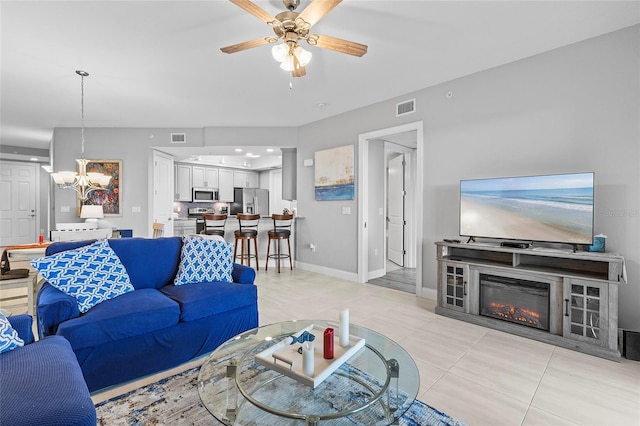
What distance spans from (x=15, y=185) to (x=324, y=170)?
8.44 m

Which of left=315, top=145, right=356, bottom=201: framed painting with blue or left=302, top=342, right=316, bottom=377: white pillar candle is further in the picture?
left=315, top=145, right=356, bottom=201: framed painting with blue

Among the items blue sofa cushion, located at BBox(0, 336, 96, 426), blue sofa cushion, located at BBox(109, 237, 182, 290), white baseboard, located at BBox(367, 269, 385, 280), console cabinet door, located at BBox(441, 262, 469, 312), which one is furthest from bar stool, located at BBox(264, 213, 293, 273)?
blue sofa cushion, located at BBox(0, 336, 96, 426)

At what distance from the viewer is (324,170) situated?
5.23 metres

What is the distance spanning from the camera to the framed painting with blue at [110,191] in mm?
5684

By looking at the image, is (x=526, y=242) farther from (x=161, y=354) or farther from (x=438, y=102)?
(x=161, y=354)

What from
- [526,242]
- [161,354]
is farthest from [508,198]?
[161,354]

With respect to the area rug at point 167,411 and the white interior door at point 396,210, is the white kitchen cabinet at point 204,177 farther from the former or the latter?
the area rug at point 167,411

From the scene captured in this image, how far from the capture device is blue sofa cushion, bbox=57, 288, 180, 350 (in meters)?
1.82

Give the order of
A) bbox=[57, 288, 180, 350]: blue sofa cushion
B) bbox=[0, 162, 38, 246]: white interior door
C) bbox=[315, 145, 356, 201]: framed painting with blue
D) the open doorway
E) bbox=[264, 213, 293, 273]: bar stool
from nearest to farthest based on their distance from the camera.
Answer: bbox=[57, 288, 180, 350]: blue sofa cushion, bbox=[315, 145, 356, 201]: framed painting with blue, bbox=[264, 213, 293, 273]: bar stool, the open doorway, bbox=[0, 162, 38, 246]: white interior door

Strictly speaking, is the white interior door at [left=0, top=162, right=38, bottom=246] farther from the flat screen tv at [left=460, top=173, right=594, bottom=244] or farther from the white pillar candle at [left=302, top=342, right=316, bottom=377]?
the flat screen tv at [left=460, top=173, right=594, bottom=244]

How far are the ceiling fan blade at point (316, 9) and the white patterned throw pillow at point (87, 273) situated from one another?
2303 mm

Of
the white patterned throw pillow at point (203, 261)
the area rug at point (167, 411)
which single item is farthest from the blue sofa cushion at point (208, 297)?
the area rug at point (167, 411)

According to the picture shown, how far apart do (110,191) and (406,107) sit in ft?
18.2

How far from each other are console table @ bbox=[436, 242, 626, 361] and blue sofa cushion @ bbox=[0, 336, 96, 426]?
10.2 ft
